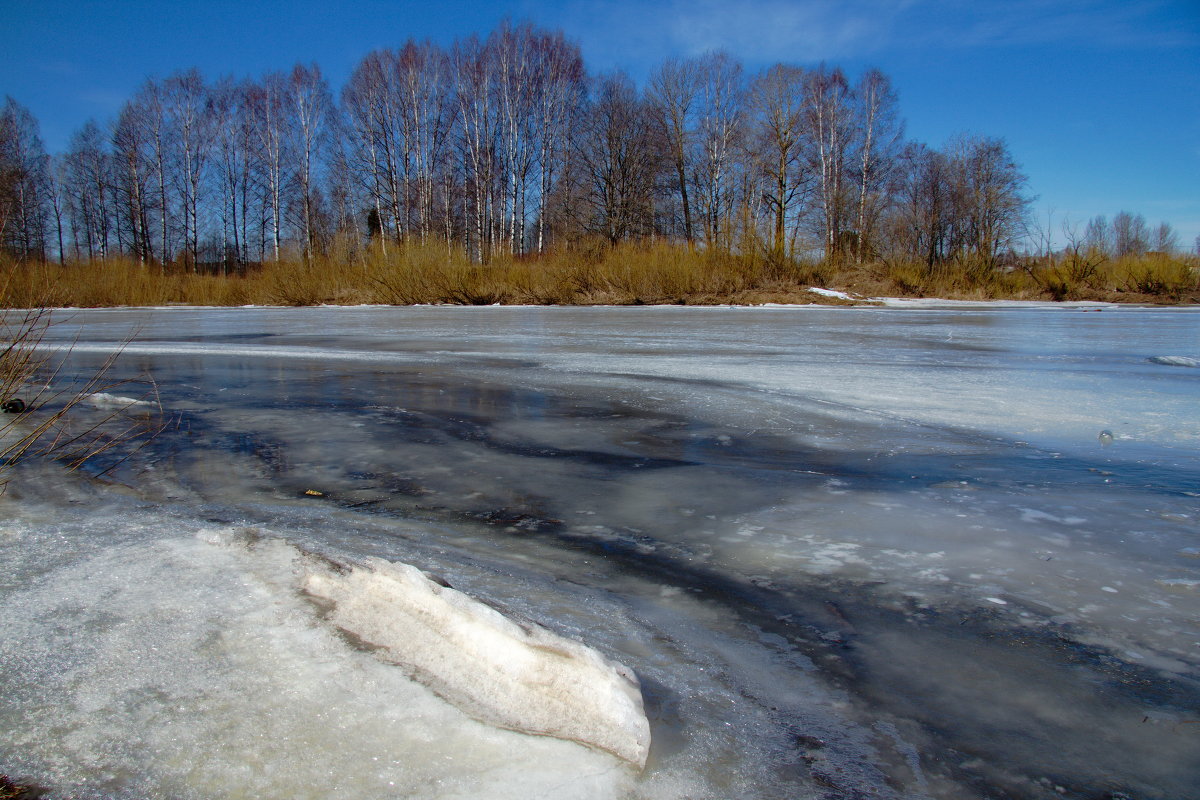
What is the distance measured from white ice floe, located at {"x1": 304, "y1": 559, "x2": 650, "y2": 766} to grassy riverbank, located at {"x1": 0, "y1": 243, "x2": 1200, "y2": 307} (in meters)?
14.7

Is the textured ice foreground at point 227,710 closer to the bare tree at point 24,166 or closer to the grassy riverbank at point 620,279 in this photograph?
the grassy riverbank at point 620,279

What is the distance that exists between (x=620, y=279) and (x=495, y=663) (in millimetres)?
15468

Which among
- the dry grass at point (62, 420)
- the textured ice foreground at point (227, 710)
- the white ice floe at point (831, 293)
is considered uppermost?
the white ice floe at point (831, 293)

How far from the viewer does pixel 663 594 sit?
58.4 inches

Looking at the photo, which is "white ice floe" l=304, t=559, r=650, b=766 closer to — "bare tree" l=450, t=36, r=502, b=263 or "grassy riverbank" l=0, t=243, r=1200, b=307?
"grassy riverbank" l=0, t=243, r=1200, b=307

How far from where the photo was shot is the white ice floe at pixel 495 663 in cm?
94

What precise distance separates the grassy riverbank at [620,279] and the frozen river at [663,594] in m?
12.8

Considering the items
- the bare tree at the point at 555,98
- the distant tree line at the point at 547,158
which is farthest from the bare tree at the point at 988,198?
the bare tree at the point at 555,98

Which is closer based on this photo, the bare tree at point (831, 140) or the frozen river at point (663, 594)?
the frozen river at point (663, 594)

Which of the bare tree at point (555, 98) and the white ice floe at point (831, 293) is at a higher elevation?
the bare tree at point (555, 98)

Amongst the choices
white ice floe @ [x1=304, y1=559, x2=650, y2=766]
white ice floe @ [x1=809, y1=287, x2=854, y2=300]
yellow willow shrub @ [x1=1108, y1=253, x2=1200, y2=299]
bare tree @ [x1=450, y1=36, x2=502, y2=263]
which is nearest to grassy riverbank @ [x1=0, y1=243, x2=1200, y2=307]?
yellow willow shrub @ [x1=1108, y1=253, x2=1200, y2=299]

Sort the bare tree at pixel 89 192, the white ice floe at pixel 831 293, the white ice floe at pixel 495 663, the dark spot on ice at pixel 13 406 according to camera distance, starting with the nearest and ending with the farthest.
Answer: the white ice floe at pixel 495 663 < the dark spot on ice at pixel 13 406 < the white ice floe at pixel 831 293 < the bare tree at pixel 89 192

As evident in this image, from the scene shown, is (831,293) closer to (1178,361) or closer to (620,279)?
(620,279)

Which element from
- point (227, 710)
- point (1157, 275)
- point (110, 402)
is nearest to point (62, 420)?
point (110, 402)
